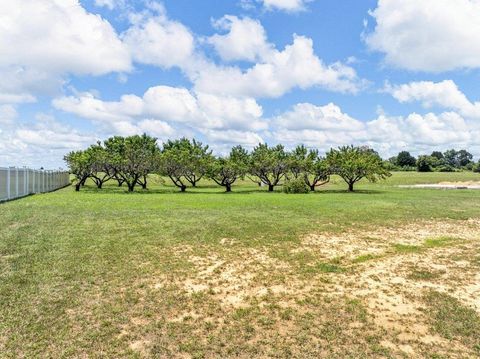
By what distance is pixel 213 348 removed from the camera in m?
5.12

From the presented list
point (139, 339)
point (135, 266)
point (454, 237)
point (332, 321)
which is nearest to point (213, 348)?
point (139, 339)

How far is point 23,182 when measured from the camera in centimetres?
2856

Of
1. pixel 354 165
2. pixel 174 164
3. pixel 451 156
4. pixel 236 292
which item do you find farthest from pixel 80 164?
pixel 451 156

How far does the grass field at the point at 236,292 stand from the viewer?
524 centimetres

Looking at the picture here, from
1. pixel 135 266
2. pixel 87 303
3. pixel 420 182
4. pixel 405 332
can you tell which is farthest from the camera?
pixel 420 182

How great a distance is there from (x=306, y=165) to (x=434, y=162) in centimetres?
6499

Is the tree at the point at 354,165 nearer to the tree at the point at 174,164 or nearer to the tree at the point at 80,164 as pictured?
the tree at the point at 174,164

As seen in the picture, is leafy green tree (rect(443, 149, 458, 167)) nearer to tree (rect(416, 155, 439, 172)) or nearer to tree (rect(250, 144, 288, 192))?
tree (rect(416, 155, 439, 172))

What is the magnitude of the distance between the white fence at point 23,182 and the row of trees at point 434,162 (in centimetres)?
5185

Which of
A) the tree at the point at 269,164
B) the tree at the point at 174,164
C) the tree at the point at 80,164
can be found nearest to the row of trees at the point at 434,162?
the tree at the point at 269,164

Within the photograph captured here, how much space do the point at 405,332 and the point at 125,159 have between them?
37.5 m

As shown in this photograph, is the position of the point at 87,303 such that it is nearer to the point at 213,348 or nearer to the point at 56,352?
the point at 56,352

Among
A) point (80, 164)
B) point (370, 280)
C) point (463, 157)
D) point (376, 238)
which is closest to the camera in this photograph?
point (370, 280)

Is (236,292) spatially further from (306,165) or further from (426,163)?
(426,163)
